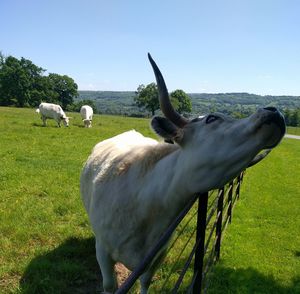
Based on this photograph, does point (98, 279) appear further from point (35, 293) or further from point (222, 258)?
point (222, 258)

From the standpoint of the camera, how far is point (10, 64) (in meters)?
76.8

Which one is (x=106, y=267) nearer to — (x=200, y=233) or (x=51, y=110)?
(x=200, y=233)

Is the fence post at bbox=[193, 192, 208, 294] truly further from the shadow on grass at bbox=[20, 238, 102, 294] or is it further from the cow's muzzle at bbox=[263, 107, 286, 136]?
the shadow on grass at bbox=[20, 238, 102, 294]

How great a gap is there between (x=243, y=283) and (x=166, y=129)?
11.8ft

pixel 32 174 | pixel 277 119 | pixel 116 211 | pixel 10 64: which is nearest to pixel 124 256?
pixel 116 211

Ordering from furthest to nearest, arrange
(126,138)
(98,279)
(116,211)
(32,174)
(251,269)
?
(32,174)
(251,269)
(126,138)
(98,279)
(116,211)

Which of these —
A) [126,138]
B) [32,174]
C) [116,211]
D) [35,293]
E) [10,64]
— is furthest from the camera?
[10,64]

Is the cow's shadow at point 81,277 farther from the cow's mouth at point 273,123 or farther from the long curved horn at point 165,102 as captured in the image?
the cow's mouth at point 273,123

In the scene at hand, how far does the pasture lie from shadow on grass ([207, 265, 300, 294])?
14mm

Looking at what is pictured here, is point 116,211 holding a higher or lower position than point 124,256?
higher

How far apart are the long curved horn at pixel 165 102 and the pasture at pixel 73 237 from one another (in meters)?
2.97

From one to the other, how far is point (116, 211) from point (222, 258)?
133 inches

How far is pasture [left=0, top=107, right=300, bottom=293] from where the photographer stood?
507 cm

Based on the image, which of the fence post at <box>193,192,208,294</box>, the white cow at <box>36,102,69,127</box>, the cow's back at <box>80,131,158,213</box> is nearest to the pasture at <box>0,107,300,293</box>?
the cow's back at <box>80,131,158,213</box>
